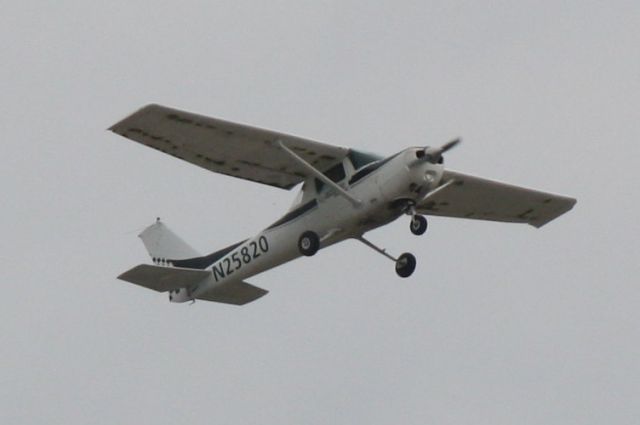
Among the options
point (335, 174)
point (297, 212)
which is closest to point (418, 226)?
point (335, 174)

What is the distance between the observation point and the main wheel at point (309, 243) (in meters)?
31.6

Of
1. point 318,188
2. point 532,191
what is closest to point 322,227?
point 318,188

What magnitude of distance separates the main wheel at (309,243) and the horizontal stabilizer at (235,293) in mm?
2623

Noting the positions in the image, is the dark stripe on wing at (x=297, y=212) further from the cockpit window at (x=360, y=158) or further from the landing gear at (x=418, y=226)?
the landing gear at (x=418, y=226)

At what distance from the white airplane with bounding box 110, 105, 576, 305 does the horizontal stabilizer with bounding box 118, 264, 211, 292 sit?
17mm

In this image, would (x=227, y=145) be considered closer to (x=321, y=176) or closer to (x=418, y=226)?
(x=321, y=176)

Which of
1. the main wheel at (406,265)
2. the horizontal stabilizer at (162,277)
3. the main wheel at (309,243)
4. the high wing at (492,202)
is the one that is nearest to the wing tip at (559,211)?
the high wing at (492,202)

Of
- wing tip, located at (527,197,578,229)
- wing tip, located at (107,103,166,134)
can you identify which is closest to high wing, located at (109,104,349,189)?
wing tip, located at (107,103,166,134)

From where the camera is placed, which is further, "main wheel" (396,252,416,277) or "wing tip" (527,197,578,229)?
"wing tip" (527,197,578,229)

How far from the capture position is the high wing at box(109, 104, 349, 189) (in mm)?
30766

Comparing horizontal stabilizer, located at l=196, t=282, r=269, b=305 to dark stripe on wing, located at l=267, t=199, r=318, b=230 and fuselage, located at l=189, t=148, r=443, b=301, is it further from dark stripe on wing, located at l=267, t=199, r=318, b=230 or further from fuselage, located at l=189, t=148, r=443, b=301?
dark stripe on wing, located at l=267, t=199, r=318, b=230

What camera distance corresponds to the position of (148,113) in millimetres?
30500

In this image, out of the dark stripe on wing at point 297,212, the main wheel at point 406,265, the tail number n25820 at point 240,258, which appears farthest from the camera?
the tail number n25820 at point 240,258

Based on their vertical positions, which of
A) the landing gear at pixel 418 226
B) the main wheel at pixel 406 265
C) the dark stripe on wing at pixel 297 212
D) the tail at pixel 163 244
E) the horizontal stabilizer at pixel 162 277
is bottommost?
the main wheel at pixel 406 265
